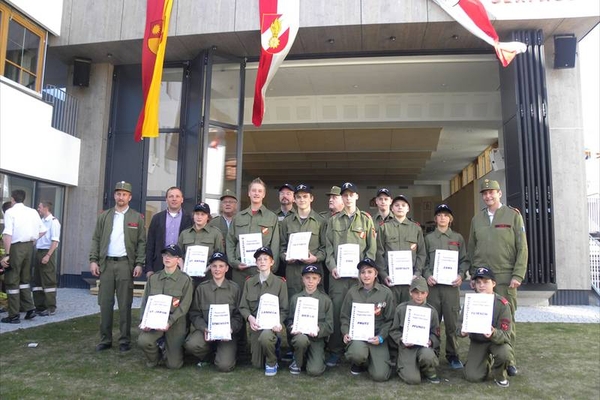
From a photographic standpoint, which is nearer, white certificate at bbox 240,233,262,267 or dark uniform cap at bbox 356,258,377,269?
dark uniform cap at bbox 356,258,377,269

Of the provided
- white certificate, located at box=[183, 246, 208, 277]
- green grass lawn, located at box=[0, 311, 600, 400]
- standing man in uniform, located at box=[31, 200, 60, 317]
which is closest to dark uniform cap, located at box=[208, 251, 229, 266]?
white certificate, located at box=[183, 246, 208, 277]

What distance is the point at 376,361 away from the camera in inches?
157

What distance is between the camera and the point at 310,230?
4672 millimetres

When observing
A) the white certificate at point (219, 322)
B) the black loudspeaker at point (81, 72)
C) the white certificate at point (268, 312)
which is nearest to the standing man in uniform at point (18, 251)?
the white certificate at point (219, 322)

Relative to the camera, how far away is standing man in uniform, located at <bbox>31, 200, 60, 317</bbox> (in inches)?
261

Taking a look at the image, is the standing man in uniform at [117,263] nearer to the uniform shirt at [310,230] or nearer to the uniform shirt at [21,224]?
the uniform shirt at [310,230]

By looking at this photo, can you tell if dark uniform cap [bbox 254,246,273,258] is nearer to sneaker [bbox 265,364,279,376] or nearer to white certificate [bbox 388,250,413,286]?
sneaker [bbox 265,364,279,376]

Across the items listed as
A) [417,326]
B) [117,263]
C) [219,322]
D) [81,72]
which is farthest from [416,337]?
[81,72]

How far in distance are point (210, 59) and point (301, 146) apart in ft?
20.8

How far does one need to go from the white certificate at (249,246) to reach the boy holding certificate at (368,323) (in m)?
1.05

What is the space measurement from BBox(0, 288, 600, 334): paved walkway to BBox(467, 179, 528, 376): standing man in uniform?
118 inches

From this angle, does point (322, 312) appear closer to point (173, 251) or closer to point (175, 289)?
point (175, 289)

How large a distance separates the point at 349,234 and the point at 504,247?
1.53 m

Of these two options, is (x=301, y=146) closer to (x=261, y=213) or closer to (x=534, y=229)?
(x=534, y=229)
